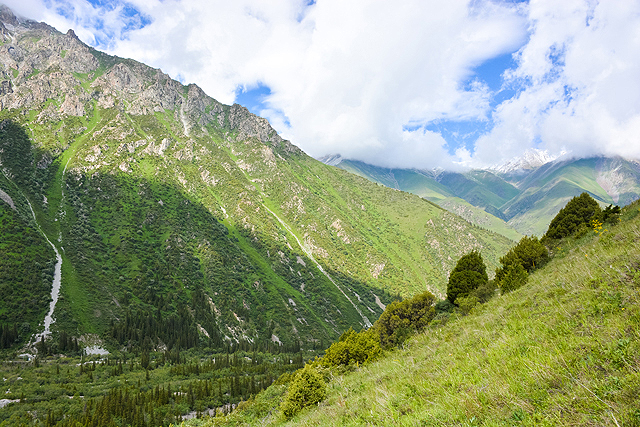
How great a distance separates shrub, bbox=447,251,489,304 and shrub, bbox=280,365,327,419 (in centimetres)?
2365

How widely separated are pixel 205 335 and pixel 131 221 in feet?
248

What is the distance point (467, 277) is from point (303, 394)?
2689cm

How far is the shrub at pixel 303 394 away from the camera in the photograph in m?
13.6

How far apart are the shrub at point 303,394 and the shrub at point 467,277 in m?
23.6

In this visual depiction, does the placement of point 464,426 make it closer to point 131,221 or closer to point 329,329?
point 329,329

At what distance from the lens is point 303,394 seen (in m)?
13.8

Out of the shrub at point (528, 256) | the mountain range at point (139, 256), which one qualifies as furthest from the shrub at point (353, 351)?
the mountain range at point (139, 256)

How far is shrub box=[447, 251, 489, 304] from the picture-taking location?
32.4 metres

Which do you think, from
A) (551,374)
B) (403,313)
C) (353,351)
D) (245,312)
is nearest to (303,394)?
(551,374)

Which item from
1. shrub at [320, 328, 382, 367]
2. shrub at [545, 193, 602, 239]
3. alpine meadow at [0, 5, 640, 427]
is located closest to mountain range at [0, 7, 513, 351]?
alpine meadow at [0, 5, 640, 427]

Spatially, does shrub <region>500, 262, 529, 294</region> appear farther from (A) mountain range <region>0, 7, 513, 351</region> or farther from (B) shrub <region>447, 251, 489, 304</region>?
(A) mountain range <region>0, 7, 513, 351</region>

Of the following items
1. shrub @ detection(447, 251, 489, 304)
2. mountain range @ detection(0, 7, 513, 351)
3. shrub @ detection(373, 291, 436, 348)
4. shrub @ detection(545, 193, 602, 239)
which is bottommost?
shrub @ detection(373, 291, 436, 348)

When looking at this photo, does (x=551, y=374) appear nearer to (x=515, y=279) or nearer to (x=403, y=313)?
(x=515, y=279)

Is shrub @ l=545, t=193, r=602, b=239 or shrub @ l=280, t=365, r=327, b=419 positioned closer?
shrub @ l=280, t=365, r=327, b=419
